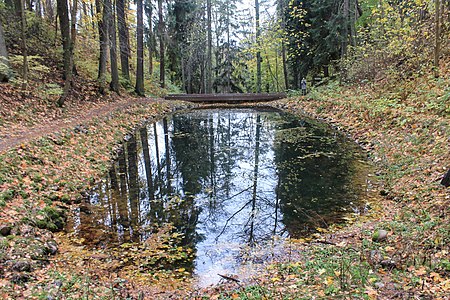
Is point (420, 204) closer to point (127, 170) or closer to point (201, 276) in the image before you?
point (201, 276)

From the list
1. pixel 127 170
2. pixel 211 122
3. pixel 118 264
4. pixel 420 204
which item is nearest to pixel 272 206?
pixel 420 204

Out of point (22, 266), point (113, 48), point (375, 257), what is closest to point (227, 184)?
point (375, 257)

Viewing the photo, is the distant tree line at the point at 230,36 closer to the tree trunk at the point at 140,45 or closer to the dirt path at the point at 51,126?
the tree trunk at the point at 140,45

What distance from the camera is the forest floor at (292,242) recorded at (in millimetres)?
3684

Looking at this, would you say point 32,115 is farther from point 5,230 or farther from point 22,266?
point 22,266

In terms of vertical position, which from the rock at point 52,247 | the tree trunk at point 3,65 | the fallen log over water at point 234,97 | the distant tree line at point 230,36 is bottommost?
the rock at point 52,247

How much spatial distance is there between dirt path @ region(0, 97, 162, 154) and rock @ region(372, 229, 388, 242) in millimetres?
7743

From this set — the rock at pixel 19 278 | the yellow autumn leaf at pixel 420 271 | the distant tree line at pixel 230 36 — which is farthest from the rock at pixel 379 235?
the distant tree line at pixel 230 36

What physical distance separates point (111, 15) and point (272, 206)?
14041mm

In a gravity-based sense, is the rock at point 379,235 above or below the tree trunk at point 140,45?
below

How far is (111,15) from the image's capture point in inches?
641

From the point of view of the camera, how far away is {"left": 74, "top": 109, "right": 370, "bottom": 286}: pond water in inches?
223

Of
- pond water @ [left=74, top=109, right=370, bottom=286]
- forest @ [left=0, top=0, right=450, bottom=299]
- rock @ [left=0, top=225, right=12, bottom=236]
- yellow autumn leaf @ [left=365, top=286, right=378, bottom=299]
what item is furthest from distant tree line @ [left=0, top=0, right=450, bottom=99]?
yellow autumn leaf @ [left=365, top=286, right=378, bottom=299]

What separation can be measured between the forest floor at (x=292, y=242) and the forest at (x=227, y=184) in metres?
0.03
